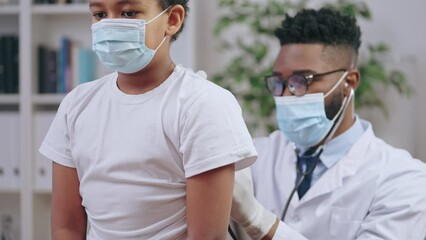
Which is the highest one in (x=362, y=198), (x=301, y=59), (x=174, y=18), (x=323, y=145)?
(x=174, y=18)

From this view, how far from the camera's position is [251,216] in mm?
1276

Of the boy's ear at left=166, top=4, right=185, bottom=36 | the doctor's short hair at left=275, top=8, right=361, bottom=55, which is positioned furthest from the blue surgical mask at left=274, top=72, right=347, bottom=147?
the boy's ear at left=166, top=4, right=185, bottom=36

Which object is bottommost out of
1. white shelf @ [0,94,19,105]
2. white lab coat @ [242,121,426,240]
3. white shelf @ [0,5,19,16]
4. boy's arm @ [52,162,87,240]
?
white shelf @ [0,94,19,105]

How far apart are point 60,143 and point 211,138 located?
309mm

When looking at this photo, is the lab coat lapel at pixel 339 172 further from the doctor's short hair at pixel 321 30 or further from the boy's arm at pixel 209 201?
the boy's arm at pixel 209 201

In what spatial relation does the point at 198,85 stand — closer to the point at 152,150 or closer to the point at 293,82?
the point at 152,150

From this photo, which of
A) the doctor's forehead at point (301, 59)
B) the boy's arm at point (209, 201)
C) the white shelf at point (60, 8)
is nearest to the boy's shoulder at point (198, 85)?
the boy's arm at point (209, 201)

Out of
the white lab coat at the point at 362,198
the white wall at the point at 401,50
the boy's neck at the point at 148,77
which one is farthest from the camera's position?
the white wall at the point at 401,50

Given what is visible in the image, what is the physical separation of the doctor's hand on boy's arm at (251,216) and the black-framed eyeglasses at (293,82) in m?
0.49

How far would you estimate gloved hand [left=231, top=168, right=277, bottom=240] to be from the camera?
123 centimetres

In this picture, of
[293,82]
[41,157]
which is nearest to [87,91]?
[293,82]

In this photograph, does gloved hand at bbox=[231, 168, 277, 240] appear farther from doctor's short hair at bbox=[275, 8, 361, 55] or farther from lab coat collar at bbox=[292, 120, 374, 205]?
doctor's short hair at bbox=[275, 8, 361, 55]

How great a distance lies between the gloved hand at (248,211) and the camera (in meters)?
1.23

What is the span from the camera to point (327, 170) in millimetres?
1720
